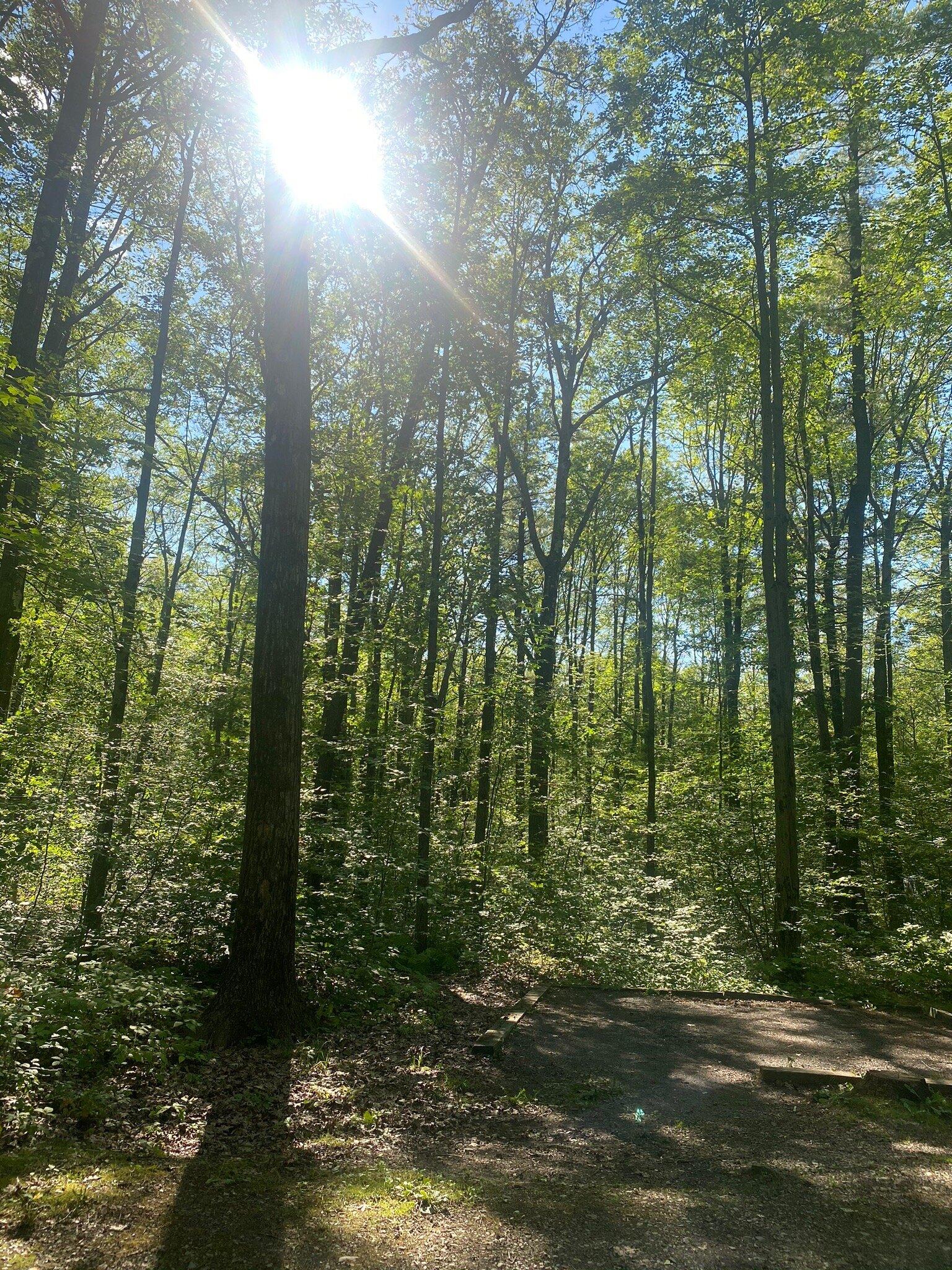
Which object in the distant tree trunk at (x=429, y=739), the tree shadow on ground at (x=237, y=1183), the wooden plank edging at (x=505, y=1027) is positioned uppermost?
the distant tree trunk at (x=429, y=739)

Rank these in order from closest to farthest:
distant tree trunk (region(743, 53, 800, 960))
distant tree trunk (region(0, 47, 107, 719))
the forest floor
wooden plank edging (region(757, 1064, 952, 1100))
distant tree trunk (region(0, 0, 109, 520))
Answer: the forest floor → wooden plank edging (region(757, 1064, 952, 1100)) → distant tree trunk (region(0, 47, 107, 719)) → distant tree trunk (region(0, 0, 109, 520)) → distant tree trunk (region(743, 53, 800, 960))

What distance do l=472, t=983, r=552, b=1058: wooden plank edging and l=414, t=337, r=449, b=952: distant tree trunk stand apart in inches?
67.2

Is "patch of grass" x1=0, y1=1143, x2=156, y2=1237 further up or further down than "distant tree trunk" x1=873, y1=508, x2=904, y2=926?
further down

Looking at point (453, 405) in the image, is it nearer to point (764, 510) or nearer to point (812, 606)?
point (764, 510)

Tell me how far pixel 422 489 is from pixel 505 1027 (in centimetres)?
864

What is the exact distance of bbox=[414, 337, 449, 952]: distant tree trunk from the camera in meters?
9.77

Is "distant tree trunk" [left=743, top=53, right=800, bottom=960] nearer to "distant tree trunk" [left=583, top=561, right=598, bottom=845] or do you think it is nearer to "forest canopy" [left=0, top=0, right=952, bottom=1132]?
"forest canopy" [left=0, top=0, right=952, bottom=1132]

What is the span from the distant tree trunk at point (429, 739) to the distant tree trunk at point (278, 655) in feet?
11.4

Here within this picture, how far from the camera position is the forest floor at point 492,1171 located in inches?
119

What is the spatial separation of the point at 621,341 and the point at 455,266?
7.68 meters

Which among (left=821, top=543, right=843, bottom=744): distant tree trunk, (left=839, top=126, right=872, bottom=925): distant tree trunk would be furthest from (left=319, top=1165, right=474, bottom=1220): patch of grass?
(left=821, top=543, right=843, bottom=744): distant tree trunk

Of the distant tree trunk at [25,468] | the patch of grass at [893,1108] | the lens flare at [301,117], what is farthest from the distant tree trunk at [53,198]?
the patch of grass at [893,1108]

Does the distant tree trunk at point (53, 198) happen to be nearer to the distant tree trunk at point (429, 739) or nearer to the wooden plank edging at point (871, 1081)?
the distant tree trunk at point (429, 739)

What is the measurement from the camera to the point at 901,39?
10953mm
